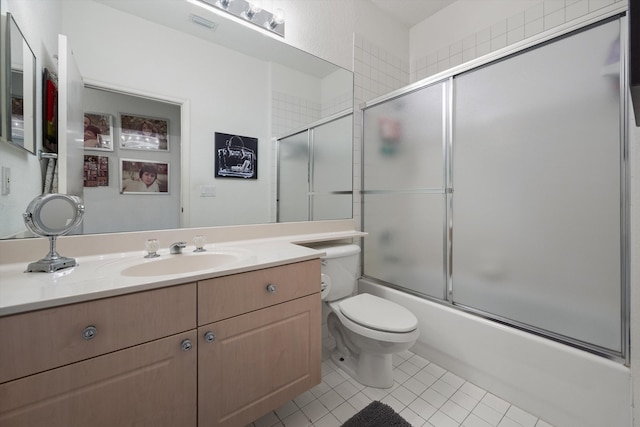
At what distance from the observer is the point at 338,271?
165 cm

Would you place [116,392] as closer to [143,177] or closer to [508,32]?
[143,177]

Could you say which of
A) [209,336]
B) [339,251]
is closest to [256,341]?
[209,336]

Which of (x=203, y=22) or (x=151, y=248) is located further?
(x=203, y=22)

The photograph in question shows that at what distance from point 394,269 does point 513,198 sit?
0.87 m

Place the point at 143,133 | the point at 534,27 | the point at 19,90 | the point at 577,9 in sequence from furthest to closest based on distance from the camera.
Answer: the point at 534,27
the point at 577,9
the point at 143,133
the point at 19,90

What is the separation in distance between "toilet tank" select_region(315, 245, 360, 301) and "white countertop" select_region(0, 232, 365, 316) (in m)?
0.38

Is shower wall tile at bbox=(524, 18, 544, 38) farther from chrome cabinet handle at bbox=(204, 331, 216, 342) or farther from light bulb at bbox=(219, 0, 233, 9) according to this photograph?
chrome cabinet handle at bbox=(204, 331, 216, 342)

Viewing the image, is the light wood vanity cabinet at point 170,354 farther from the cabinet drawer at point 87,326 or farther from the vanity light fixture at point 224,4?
the vanity light fixture at point 224,4

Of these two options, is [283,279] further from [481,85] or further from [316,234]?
[481,85]

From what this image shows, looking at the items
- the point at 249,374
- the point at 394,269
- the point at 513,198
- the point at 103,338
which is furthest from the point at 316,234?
the point at 103,338

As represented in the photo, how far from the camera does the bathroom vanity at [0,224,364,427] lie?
649mm

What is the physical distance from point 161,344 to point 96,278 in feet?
0.93

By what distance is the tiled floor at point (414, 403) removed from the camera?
4.00ft

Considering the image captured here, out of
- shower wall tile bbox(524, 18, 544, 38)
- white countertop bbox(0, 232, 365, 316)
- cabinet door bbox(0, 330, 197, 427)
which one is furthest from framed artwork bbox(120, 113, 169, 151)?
shower wall tile bbox(524, 18, 544, 38)
